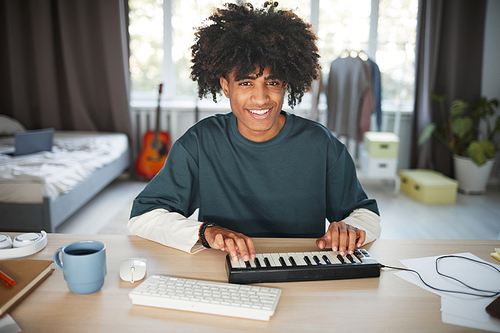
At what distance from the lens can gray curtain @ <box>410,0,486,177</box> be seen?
378cm

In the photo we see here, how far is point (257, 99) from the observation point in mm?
1169

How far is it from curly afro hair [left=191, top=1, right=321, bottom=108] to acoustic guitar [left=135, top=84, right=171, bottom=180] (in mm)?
2738

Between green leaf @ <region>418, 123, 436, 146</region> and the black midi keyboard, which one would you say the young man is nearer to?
the black midi keyboard

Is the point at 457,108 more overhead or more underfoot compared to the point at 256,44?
more underfoot

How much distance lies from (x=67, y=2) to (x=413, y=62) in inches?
140

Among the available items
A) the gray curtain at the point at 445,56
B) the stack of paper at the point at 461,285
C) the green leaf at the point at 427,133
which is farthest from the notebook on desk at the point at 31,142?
the gray curtain at the point at 445,56

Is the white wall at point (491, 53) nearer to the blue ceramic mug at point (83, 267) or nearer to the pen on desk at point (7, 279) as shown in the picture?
the blue ceramic mug at point (83, 267)

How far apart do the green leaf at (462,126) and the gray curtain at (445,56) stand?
0.34 metres

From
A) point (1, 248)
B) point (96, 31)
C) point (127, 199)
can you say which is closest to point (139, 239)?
point (1, 248)

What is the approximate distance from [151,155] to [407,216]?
251cm

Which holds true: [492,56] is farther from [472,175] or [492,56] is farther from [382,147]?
[382,147]

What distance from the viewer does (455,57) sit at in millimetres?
3863

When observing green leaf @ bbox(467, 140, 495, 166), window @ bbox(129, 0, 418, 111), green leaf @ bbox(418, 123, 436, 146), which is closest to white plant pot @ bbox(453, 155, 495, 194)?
green leaf @ bbox(467, 140, 495, 166)

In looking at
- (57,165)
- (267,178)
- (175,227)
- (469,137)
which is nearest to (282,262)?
(175,227)
